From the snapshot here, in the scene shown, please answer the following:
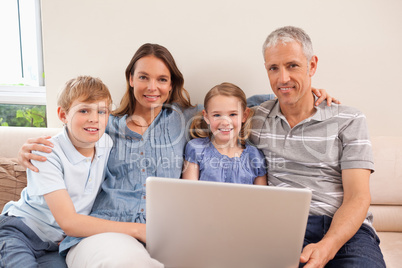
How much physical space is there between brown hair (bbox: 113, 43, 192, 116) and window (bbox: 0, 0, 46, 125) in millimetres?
1010

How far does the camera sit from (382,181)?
1.71 meters

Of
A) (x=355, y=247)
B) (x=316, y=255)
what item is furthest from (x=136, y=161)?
(x=355, y=247)

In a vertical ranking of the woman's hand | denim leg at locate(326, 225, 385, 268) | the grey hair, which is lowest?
denim leg at locate(326, 225, 385, 268)

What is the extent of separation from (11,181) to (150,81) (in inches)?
32.7

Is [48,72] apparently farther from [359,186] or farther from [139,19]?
[359,186]

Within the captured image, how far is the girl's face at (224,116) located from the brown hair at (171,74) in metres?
0.23

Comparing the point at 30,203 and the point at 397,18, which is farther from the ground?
the point at 397,18

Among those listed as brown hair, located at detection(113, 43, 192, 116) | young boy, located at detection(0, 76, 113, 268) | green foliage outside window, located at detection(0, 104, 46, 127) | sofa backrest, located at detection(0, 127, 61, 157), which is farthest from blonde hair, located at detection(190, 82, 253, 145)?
green foliage outside window, located at detection(0, 104, 46, 127)

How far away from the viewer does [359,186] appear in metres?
1.36

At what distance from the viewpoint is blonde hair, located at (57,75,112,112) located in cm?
135

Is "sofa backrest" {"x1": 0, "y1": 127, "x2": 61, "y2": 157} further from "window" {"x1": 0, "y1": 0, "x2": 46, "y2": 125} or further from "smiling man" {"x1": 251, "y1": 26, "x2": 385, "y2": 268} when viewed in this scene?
"smiling man" {"x1": 251, "y1": 26, "x2": 385, "y2": 268}

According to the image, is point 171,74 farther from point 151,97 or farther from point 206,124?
point 206,124

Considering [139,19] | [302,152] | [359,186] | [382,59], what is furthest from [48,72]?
[382,59]

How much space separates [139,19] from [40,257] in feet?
4.20
